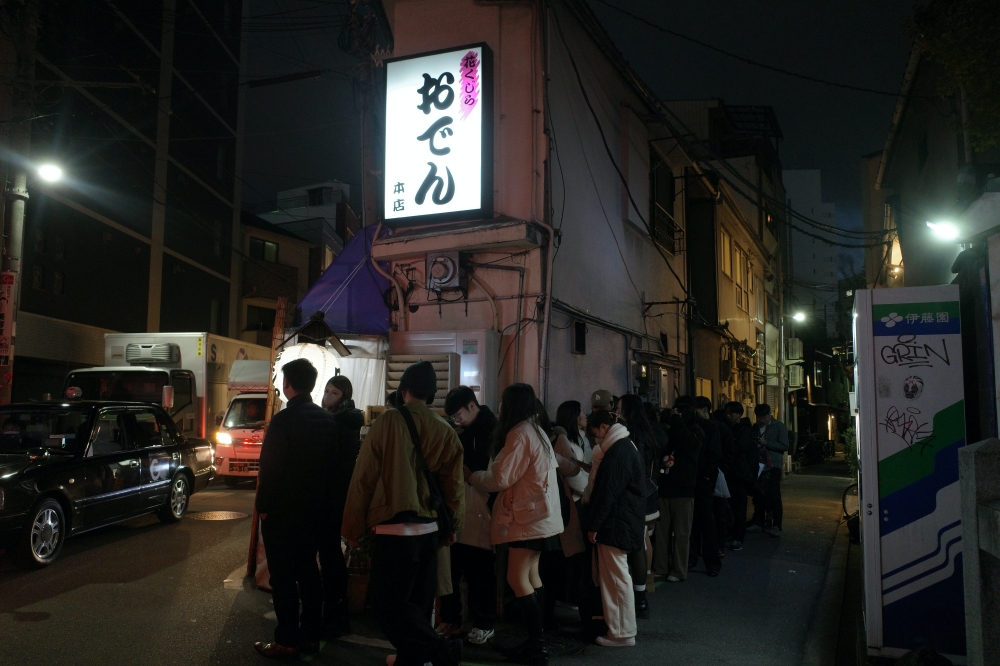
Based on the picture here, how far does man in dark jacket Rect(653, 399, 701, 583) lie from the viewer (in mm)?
7488

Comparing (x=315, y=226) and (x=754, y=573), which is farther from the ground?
(x=315, y=226)

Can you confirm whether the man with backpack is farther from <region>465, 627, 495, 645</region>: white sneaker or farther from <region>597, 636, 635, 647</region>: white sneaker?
<region>597, 636, 635, 647</region>: white sneaker

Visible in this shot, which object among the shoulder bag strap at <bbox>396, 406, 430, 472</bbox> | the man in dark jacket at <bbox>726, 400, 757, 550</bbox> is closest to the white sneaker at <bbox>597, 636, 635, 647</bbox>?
the shoulder bag strap at <bbox>396, 406, 430, 472</bbox>

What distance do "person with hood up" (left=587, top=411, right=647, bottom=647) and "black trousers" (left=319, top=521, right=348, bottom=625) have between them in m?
1.96

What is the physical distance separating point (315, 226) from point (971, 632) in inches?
1669

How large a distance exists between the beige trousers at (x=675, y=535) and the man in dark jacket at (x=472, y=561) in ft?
9.18

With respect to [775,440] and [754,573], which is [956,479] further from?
[775,440]

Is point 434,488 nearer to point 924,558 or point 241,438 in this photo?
point 924,558

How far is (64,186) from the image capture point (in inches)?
840

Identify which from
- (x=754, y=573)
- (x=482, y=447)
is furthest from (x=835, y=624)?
(x=482, y=447)

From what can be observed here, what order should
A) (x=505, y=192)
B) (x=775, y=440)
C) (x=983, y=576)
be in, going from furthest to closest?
(x=775, y=440) → (x=505, y=192) → (x=983, y=576)

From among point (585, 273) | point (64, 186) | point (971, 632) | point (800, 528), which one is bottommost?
point (800, 528)

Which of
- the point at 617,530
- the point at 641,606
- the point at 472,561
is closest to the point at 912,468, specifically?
the point at 617,530

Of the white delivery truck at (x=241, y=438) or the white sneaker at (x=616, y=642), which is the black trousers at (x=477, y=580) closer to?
the white sneaker at (x=616, y=642)
